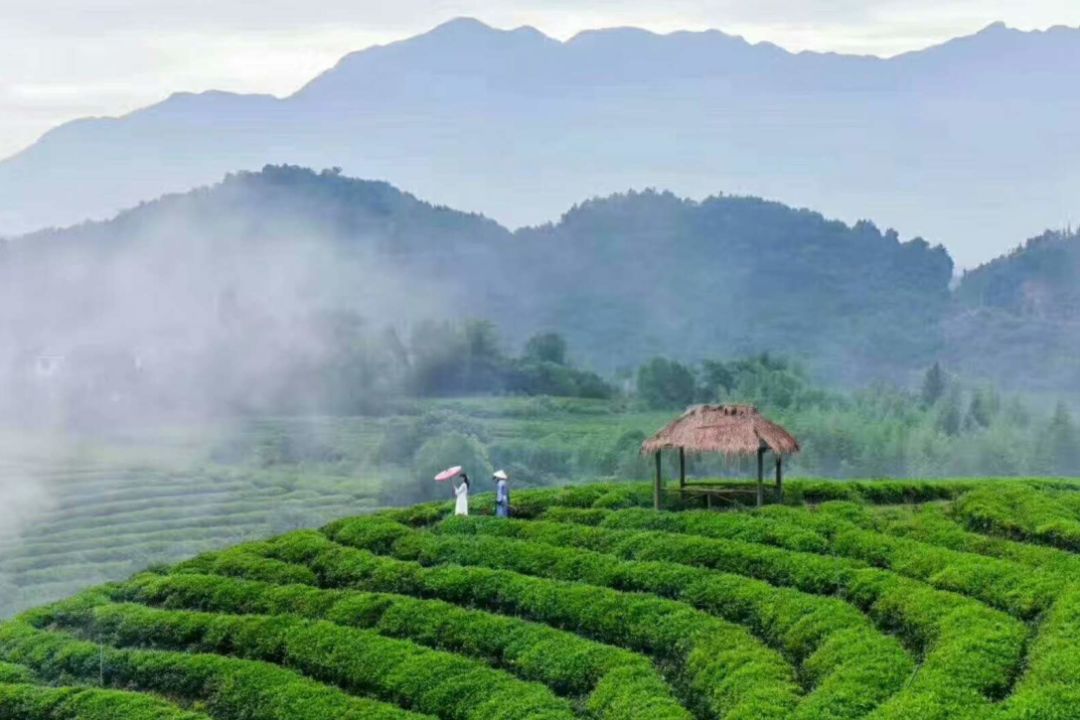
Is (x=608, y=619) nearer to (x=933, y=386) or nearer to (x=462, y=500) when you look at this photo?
(x=462, y=500)

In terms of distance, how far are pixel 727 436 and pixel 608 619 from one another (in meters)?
6.30

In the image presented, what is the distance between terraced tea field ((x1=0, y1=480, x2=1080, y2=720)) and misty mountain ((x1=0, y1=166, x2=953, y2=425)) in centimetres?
7093

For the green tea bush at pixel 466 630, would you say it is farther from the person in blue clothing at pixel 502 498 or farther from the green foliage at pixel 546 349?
the green foliage at pixel 546 349

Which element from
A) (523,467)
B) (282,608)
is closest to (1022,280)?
(523,467)

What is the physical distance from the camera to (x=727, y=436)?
29516mm

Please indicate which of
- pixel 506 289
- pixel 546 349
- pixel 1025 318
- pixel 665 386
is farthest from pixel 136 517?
pixel 1025 318

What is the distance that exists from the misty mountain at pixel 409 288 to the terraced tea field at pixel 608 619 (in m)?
70.9

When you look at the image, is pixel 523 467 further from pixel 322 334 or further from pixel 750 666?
pixel 750 666

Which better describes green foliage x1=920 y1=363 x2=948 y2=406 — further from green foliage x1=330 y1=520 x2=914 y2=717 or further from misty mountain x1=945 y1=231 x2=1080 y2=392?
green foliage x1=330 y1=520 x2=914 y2=717

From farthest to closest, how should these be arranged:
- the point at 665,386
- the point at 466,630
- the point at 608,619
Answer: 1. the point at 665,386
2. the point at 466,630
3. the point at 608,619

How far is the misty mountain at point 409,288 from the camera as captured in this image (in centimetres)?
10438

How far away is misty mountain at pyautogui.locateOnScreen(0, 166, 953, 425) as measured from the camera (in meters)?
104

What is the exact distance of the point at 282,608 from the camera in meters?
27.8

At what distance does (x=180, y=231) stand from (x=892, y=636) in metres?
103
